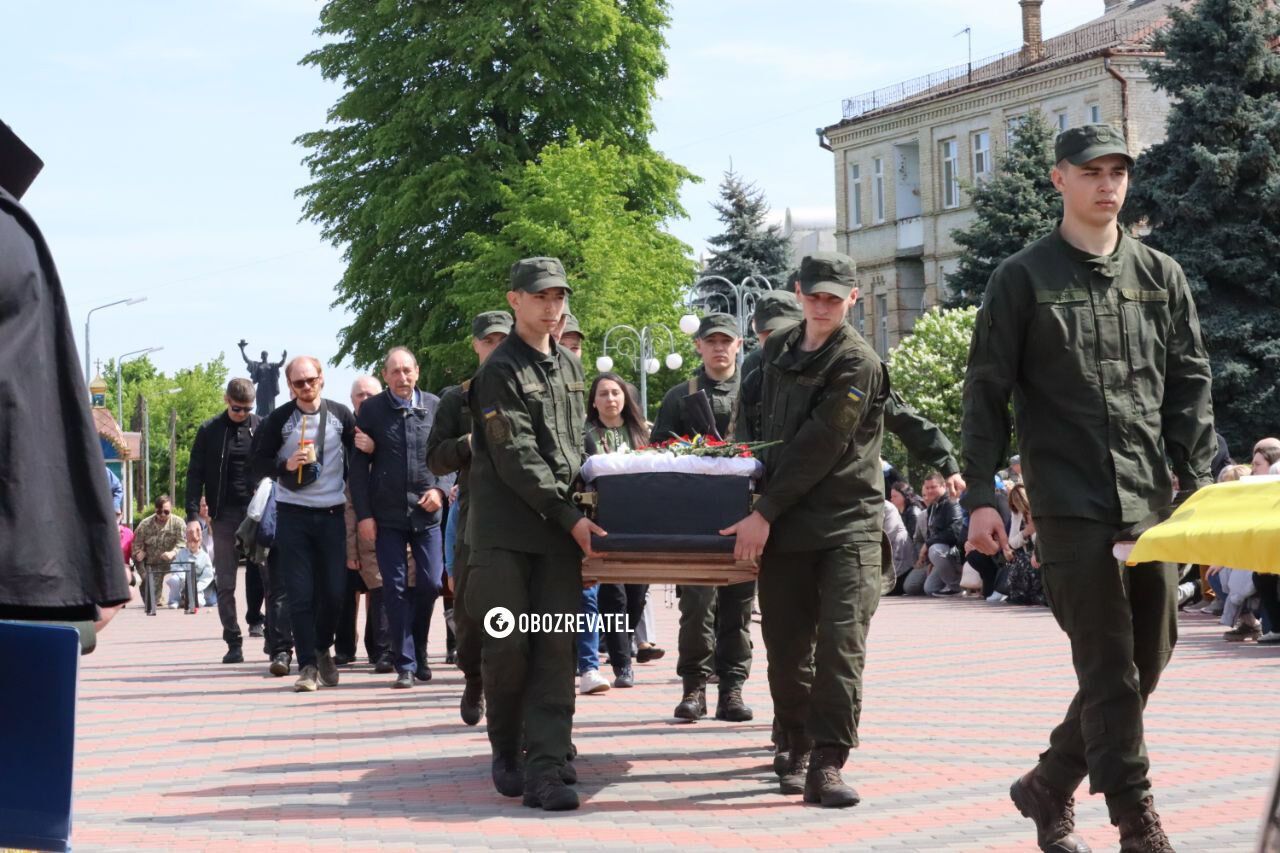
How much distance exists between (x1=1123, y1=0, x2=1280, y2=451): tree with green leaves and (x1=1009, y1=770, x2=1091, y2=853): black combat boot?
35.3 m

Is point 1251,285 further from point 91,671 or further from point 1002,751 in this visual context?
point 1002,751

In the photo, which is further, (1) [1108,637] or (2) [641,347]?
(2) [641,347]

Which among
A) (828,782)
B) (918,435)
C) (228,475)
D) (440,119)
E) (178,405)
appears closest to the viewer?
(828,782)

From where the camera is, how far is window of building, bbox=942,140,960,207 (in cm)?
7312

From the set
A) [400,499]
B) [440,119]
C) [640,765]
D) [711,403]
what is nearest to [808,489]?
[640,765]

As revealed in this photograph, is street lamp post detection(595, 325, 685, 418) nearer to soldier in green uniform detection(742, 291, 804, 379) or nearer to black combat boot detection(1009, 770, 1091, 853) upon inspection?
soldier in green uniform detection(742, 291, 804, 379)

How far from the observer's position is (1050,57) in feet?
226

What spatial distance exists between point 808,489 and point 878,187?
70.9 metres

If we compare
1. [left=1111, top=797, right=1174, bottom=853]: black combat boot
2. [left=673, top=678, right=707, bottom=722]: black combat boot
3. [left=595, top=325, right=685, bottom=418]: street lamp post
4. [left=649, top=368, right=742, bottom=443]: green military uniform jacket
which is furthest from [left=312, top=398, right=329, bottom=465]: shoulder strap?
[left=595, top=325, right=685, bottom=418]: street lamp post

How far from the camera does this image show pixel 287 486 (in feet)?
44.6

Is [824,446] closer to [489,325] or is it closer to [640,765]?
[640,765]

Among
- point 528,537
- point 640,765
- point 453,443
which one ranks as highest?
point 453,443

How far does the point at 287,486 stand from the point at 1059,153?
7965 mm

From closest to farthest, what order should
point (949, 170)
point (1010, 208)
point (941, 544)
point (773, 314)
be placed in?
point (773, 314), point (941, 544), point (1010, 208), point (949, 170)
